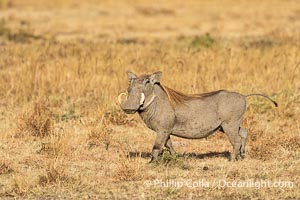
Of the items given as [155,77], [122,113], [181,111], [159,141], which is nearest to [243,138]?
[181,111]

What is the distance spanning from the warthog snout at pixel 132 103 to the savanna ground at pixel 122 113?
44cm

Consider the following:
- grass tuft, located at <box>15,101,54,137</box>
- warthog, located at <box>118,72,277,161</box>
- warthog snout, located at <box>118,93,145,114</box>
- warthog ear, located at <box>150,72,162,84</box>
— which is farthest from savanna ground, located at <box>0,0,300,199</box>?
warthog ear, located at <box>150,72,162,84</box>

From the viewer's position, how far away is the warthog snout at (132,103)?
7.24 metres

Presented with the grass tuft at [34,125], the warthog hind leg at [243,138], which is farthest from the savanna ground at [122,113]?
the warthog hind leg at [243,138]

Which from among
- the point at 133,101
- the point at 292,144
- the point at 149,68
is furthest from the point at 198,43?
the point at 133,101

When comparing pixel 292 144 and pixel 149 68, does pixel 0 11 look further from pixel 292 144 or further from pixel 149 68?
pixel 292 144

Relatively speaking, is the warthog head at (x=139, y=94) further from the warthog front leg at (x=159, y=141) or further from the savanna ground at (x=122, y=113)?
the savanna ground at (x=122, y=113)

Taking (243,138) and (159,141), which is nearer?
(159,141)

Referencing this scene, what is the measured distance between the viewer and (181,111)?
25.0 ft

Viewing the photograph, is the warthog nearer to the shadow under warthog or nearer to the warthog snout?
the warthog snout

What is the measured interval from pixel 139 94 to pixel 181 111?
52 centimetres

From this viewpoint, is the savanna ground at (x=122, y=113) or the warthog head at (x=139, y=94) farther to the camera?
the warthog head at (x=139, y=94)

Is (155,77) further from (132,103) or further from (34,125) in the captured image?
(34,125)

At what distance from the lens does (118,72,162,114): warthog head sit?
727 centimetres
